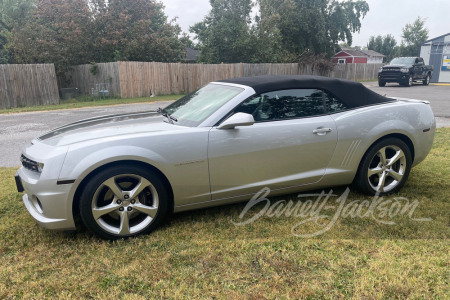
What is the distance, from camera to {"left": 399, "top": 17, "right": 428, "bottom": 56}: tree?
179 ft

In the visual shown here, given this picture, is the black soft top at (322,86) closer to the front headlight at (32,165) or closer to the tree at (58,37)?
the front headlight at (32,165)

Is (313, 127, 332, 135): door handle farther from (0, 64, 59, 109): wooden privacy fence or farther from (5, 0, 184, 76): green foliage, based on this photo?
(5, 0, 184, 76): green foliage

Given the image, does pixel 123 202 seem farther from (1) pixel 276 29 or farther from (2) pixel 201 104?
(1) pixel 276 29

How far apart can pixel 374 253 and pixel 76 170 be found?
255cm

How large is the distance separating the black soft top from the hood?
0.99 m

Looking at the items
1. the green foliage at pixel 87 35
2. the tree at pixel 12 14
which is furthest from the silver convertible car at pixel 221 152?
the tree at pixel 12 14

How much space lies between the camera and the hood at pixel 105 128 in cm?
302

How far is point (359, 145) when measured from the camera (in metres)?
3.63

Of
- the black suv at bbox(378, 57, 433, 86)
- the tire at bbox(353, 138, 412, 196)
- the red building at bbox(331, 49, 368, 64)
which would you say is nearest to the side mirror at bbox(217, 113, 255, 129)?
the tire at bbox(353, 138, 412, 196)

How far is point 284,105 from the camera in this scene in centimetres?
350

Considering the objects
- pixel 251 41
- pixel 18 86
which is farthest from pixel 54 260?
pixel 251 41

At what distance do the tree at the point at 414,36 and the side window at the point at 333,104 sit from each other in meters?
60.8

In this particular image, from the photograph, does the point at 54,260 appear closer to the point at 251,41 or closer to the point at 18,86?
the point at 18,86

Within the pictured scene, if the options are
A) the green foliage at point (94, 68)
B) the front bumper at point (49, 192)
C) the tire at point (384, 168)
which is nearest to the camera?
the front bumper at point (49, 192)
